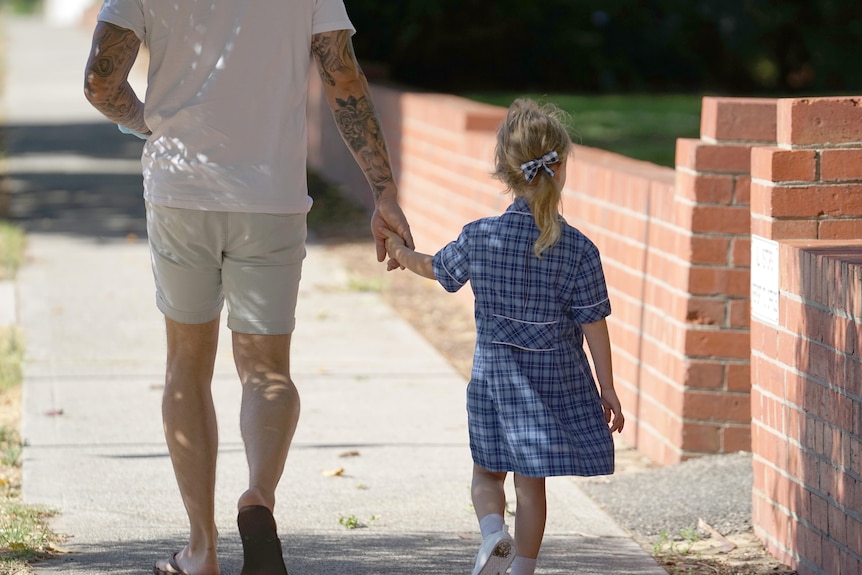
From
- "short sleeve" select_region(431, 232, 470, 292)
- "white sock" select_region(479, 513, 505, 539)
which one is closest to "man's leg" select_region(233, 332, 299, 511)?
"short sleeve" select_region(431, 232, 470, 292)

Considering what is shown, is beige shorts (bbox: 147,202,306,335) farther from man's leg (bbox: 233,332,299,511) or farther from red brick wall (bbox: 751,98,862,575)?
red brick wall (bbox: 751,98,862,575)

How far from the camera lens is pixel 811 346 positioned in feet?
12.8

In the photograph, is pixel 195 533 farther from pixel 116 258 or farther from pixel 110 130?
pixel 110 130

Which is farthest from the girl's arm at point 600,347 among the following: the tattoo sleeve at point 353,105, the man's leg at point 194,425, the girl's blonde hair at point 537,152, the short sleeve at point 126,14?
the short sleeve at point 126,14

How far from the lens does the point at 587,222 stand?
6375 millimetres

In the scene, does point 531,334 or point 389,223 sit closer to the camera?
point 531,334

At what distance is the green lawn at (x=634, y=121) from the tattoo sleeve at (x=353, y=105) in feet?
29.0

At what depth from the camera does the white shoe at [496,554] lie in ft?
11.2

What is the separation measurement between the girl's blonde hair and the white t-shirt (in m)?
0.56

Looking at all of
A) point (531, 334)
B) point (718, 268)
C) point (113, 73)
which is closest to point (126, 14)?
point (113, 73)

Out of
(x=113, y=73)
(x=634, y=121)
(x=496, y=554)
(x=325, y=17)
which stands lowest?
(x=496, y=554)

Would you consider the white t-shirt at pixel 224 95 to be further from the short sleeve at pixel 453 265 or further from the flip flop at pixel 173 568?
the flip flop at pixel 173 568

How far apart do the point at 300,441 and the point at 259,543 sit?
217 centimetres

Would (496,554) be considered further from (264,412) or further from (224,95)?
(224,95)
